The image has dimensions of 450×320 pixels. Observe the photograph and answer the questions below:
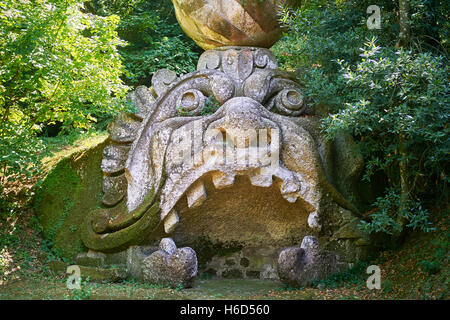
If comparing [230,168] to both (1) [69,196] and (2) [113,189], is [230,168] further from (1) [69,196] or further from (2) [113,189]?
(1) [69,196]

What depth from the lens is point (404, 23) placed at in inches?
240

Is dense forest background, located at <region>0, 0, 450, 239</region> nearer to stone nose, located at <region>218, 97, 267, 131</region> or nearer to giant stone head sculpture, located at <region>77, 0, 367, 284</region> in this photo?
giant stone head sculpture, located at <region>77, 0, 367, 284</region>

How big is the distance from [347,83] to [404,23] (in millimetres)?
1223

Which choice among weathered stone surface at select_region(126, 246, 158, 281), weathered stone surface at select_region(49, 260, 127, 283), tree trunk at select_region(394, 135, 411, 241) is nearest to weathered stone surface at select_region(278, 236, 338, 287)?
tree trunk at select_region(394, 135, 411, 241)

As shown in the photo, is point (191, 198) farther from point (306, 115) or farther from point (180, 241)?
point (306, 115)

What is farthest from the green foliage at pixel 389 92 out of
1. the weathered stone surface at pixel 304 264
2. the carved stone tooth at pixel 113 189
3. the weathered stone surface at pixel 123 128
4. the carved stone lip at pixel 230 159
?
the carved stone tooth at pixel 113 189

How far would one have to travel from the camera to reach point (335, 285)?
5.99 m

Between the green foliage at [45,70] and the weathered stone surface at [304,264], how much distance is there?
3004mm

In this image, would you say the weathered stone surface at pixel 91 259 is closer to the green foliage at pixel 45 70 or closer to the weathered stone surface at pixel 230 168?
the weathered stone surface at pixel 230 168

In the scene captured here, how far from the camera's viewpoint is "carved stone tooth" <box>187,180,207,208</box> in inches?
249

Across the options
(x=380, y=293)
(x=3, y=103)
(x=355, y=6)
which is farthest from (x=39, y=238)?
(x=355, y=6)

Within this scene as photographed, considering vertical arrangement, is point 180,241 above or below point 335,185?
below

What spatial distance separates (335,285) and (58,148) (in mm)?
5500

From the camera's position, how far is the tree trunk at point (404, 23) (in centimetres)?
606
